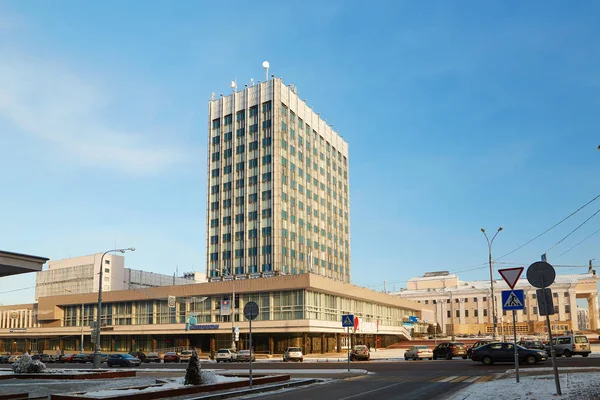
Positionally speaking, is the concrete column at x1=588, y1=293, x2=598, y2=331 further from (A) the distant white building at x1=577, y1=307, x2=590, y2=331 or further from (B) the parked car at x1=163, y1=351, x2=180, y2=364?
(B) the parked car at x1=163, y1=351, x2=180, y2=364

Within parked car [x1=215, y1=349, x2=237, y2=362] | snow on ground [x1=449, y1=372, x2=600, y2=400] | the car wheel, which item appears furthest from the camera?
parked car [x1=215, y1=349, x2=237, y2=362]

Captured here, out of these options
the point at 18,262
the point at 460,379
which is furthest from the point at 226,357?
the point at 18,262

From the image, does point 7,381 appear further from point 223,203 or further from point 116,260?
point 116,260

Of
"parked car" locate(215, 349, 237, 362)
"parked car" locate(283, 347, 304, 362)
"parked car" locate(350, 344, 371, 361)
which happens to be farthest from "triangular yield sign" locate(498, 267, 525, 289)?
"parked car" locate(215, 349, 237, 362)

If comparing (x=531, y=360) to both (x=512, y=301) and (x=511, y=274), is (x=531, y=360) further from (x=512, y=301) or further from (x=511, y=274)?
(x=511, y=274)

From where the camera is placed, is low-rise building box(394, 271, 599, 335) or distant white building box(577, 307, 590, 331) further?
distant white building box(577, 307, 590, 331)

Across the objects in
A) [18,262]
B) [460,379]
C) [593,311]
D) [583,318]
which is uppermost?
[18,262]

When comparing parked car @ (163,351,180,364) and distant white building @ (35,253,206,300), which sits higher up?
distant white building @ (35,253,206,300)

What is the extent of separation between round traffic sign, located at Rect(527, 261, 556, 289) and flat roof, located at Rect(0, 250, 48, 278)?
17339mm

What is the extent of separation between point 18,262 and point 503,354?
29451 millimetres

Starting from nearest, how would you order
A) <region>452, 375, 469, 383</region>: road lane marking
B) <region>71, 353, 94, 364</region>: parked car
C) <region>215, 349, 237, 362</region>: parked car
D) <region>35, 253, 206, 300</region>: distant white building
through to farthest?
<region>452, 375, 469, 383</region>: road lane marking → <region>215, 349, 237, 362</region>: parked car → <region>71, 353, 94, 364</region>: parked car → <region>35, 253, 206, 300</region>: distant white building

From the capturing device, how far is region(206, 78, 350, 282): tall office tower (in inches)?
4237

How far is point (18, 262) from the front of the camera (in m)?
21.8

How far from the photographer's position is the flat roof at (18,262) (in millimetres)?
21375
